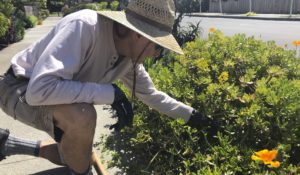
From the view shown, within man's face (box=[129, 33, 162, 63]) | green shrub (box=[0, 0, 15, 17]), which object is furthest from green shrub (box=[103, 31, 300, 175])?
green shrub (box=[0, 0, 15, 17])

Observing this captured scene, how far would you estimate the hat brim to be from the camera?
8.13 feet

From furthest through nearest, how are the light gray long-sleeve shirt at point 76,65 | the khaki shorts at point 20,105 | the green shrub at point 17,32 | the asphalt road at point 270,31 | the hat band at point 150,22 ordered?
1. the green shrub at point 17,32
2. the asphalt road at point 270,31
3. the khaki shorts at point 20,105
4. the hat band at point 150,22
5. the light gray long-sleeve shirt at point 76,65

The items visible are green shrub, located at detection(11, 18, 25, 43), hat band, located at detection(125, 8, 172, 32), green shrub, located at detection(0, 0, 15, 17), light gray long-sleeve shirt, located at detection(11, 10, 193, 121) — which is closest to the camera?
light gray long-sleeve shirt, located at detection(11, 10, 193, 121)

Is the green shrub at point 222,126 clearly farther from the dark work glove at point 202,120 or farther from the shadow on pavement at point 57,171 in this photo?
the shadow on pavement at point 57,171

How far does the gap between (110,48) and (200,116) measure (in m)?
0.75

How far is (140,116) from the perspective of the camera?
10.6 feet

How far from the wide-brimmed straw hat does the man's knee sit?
1.90 feet

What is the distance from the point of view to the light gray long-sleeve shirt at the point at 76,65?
2443 millimetres

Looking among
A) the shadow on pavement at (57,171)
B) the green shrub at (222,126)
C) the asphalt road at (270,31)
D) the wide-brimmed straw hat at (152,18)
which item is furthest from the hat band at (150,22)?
the asphalt road at (270,31)

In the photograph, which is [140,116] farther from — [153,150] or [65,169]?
[65,169]

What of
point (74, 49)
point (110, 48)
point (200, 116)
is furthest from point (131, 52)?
point (200, 116)

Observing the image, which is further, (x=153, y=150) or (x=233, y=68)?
(x=233, y=68)

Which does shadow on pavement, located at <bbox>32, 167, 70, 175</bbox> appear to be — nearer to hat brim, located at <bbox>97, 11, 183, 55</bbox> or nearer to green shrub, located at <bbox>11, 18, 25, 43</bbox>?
hat brim, located at <bbox>97, 11, 183, 55</bbox>

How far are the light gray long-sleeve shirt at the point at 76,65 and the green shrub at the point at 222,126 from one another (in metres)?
0.20
